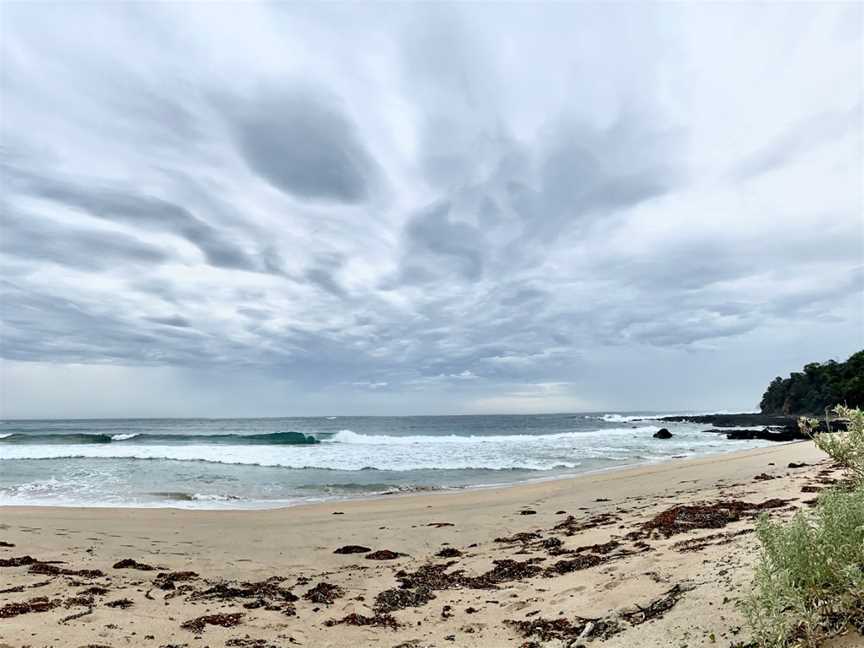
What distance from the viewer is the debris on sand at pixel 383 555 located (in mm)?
8805

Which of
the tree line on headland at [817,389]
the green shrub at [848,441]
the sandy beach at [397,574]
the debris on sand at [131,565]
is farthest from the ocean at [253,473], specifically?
the tree line on headland at [817,389]

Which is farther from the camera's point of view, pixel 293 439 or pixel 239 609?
pixel 293 439

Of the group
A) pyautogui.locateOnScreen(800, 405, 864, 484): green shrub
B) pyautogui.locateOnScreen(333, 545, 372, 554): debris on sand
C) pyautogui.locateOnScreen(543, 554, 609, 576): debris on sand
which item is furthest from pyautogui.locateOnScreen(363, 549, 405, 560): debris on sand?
pyautogui.locateOnScreen(800, 405, 864, 484): green shrub

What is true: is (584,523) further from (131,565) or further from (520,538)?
(131,565)

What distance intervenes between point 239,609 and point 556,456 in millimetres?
25702

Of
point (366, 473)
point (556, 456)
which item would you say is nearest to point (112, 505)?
point (366, 473)

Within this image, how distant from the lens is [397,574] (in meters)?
7.71

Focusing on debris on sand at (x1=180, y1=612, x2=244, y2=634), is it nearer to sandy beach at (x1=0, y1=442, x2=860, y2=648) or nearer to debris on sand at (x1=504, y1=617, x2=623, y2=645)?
sandy beach at (x1=0, y1=442, x2=860, y2=648)

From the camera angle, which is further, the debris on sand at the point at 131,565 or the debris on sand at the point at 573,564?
the debris on sand at the point at 131,565

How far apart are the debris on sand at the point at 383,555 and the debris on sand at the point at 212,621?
10.1ft

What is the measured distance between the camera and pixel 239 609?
6.23 m

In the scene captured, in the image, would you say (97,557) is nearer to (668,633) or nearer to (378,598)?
(378,598)

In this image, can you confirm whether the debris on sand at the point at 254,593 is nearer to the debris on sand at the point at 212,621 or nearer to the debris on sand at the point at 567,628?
the debris on sand at the point at 212,621

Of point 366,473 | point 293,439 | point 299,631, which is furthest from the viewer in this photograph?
point 293,439
